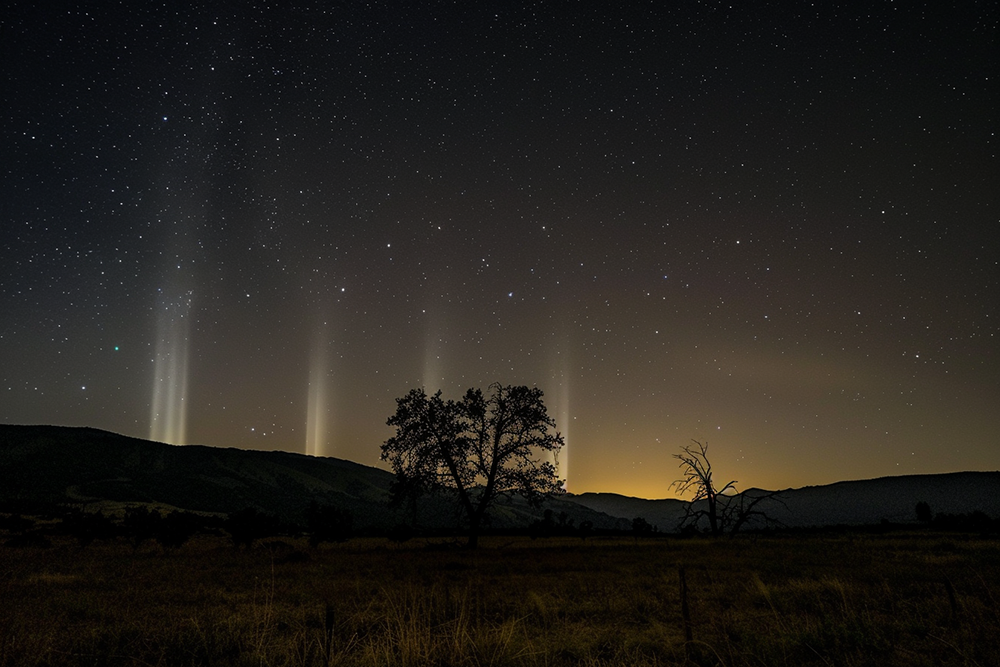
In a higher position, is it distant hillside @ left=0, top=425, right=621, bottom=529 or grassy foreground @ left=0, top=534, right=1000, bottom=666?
grassy foreground @ left=0, top=534, right=1000, bottom=666

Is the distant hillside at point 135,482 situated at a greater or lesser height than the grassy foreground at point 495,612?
lesser

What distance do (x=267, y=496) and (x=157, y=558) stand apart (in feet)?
538

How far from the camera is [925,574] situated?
621 inches

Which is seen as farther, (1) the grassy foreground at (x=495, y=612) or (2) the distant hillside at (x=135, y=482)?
(2) the distant hillside at (x=135, y=482)

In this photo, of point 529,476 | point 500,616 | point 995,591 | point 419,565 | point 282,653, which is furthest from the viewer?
point 529,476

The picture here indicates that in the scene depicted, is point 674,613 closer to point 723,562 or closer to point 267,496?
point 723,562

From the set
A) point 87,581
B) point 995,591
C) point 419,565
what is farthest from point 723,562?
point 87,581

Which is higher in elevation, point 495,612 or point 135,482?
point 495,612

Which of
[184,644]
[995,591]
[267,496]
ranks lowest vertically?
[267,496]

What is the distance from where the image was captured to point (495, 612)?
34.1ft

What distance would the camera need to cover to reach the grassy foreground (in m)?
6.32

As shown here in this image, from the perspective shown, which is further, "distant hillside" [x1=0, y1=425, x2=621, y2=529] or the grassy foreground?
"distant hillside" [x1=0, y1=425, x2=621, y2=529]

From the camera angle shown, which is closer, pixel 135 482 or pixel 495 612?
pixel 495 612

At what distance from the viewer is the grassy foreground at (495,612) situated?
20.7 feet
